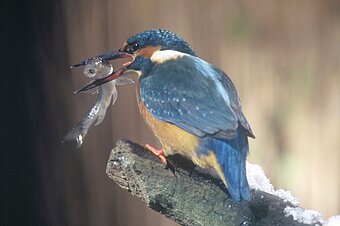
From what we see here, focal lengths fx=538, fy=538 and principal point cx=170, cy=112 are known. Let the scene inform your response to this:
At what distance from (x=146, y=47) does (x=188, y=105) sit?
163 mm

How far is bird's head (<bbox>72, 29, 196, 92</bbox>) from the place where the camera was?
44.9 inches

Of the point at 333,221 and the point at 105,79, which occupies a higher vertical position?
the point at 105,79

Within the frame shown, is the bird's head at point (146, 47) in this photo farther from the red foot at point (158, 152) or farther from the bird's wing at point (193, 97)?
the red foot at point (158, 152)

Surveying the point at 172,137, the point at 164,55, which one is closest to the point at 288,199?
the point at 172,137

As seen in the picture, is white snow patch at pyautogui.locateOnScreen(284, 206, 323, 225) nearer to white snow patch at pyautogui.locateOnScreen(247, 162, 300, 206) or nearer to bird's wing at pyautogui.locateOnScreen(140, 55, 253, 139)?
white snow patch at pyautogui.locateOnScreen(247, 162, 300, 206)

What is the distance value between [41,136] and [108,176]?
190 mm

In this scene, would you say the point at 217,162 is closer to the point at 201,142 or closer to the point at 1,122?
the point at 201,142

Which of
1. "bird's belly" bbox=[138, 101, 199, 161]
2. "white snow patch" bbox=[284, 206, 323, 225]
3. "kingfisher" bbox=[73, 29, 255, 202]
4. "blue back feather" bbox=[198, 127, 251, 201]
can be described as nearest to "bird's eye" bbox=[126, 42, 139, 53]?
"kingfisher" bbox=[73, 29, 255, 202]

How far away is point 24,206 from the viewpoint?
129cm

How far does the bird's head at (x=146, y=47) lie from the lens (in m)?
1.14

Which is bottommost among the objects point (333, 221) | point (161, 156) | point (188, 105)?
point (333, 221)

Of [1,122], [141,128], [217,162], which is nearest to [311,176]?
[217,162]

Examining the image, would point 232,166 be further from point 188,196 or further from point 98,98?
point 98,98

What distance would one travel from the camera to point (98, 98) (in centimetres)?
122
